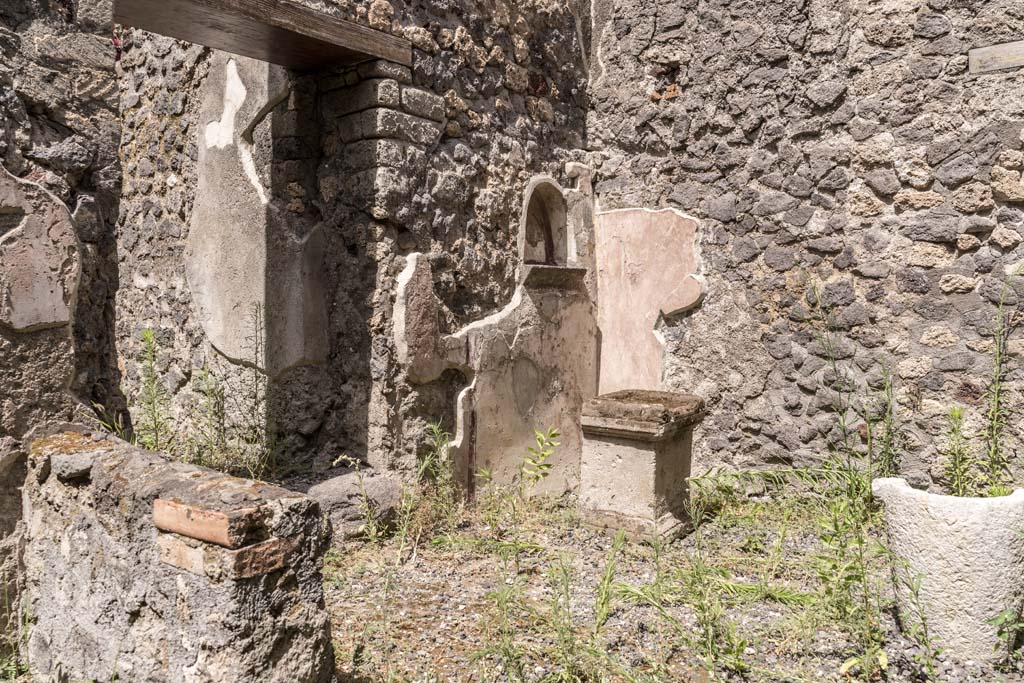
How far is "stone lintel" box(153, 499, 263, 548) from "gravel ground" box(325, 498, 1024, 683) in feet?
2.77

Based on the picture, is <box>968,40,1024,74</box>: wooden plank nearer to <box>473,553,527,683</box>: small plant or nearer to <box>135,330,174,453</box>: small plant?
<box>473,553,527,683</box>: small plant

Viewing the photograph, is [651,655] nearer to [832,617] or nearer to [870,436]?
[832,617]

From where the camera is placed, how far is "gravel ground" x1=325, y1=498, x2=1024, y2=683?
2.60 meters

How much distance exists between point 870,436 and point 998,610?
5.88ft

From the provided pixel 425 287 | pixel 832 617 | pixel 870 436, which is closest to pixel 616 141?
pixel 425 287

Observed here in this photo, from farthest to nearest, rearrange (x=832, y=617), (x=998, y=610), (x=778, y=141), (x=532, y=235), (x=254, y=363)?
(x=532, y=235), (x=778, y=141), (x=254, y=363), (x=832, y=617), (x=998, y=610)

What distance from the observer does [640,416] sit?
387 cm

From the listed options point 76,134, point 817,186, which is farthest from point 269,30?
point 817,186

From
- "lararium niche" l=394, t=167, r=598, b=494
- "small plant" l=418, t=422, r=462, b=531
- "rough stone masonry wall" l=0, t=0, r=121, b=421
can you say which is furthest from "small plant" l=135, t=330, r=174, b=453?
"small plant" l=418, t=422, r=462, b=531

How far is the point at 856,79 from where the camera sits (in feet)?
14.4

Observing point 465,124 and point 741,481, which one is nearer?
point 465,124

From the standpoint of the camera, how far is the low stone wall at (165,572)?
5.89 feet

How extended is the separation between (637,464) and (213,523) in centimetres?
254

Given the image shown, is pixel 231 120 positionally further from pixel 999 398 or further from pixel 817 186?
pixel 999 398
